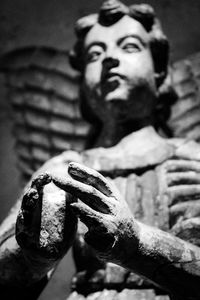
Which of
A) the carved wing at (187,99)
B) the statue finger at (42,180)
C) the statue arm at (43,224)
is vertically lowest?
the carved wing at (187,99)

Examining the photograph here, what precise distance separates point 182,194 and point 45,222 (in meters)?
0.52

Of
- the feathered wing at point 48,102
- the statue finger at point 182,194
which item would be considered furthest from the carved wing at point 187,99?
the statue finger at point 182,194

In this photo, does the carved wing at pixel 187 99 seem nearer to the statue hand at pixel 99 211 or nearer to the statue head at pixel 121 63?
the statue head at pixel 121 63

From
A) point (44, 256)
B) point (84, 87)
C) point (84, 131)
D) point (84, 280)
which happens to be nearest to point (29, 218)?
point (44, 256)

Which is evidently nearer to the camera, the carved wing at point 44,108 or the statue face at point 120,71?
the statue face at point 120,71

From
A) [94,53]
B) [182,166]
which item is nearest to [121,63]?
[94,53]

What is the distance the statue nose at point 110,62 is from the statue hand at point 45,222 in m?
0.69

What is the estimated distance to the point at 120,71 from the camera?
1.97m

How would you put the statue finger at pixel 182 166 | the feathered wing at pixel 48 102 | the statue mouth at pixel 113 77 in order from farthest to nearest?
the feathered wing at pixel 48 102
the statue mouth at pixel 113 77
the statue finger at pixel 182 166

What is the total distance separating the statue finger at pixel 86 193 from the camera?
1.33m

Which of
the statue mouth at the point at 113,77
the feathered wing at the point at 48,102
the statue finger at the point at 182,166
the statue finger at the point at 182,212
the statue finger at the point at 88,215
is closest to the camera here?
the statue finger at the point at 88,215

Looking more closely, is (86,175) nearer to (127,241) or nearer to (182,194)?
(127,241)

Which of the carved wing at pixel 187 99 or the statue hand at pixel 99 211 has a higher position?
the statue hand at pixel 99 211

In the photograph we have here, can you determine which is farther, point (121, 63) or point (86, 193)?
point (121, 63)
